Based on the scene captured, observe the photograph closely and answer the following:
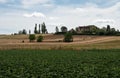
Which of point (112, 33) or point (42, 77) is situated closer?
point (42, 77)

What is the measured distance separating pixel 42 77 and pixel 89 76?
362cm

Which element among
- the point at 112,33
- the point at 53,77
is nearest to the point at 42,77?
the point at 53,77

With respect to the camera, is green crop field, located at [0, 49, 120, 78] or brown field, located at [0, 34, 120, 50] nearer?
green crop field, located at [0, 49, 120, 78]

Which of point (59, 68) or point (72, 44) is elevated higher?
point (59, 68)

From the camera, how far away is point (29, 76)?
24.0m

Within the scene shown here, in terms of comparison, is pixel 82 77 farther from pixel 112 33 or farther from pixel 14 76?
pixel 112 33

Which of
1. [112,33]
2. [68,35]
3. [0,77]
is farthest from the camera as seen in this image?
[112,33]

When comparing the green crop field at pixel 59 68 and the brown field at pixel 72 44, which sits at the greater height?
the green crop field at pixel 59 68

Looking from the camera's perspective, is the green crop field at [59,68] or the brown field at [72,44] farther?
the brown field at [72,44]

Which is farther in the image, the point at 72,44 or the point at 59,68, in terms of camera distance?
the point at 72,44

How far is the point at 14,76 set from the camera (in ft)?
78.4

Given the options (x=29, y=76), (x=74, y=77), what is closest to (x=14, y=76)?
(x=29, y=76)

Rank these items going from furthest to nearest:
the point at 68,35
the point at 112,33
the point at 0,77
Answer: the point at 112,33
the point at 68,35
the point at 0,77

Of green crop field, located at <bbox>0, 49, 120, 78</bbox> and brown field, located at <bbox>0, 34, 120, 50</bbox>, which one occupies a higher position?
green crop field, located at <bbox>0, 49, 120, 78</bbox>
